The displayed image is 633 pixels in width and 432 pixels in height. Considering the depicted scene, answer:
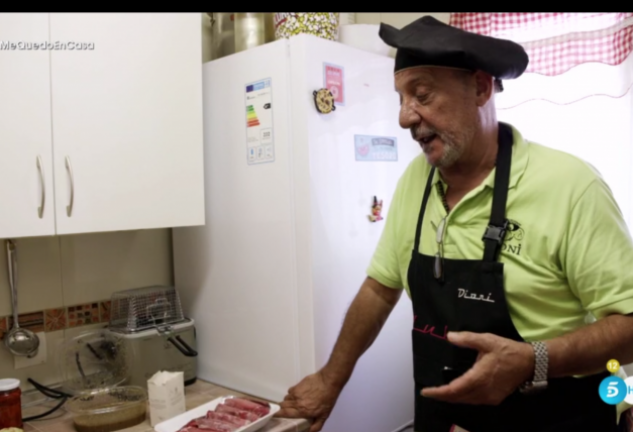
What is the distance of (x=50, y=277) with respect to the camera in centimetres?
148

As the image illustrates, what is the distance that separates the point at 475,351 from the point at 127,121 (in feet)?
3.02

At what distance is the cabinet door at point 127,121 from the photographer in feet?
4.03

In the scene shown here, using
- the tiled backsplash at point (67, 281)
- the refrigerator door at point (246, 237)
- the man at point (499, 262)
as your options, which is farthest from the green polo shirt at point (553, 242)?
the tiled backsplash at point (67, 281)

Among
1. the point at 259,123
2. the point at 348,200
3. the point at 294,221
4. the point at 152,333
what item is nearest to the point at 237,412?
the point at 152,333

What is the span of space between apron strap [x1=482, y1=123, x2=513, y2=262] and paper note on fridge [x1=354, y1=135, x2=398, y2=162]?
49cm

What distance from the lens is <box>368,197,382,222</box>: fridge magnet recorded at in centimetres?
149

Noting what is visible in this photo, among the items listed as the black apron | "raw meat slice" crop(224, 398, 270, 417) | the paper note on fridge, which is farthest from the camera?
the paper note on fridge

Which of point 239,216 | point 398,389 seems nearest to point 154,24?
point 239,216

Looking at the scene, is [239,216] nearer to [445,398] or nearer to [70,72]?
[70,72]

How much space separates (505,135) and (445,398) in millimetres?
499

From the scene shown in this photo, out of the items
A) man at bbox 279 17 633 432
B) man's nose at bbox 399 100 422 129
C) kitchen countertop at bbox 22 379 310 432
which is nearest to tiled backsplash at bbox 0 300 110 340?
kitchen countertop at bbox 22 379 310 432

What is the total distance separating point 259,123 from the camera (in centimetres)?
142

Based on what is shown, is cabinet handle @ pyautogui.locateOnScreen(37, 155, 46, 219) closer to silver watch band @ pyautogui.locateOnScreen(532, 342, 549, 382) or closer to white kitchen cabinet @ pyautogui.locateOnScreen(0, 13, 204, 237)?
white kitchen cabinet @ pyautogui.locateOnScreen(0, 13, 204, 237)

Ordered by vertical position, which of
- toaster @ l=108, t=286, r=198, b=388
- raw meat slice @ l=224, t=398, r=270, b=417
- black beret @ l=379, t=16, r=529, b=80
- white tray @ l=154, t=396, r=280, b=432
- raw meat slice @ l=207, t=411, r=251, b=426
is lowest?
white tray @ l=154, t=396, r=280, b=432
